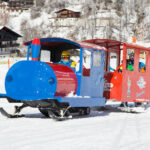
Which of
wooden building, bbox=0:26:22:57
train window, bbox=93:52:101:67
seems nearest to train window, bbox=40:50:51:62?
train window, bbox=93:52:101:67

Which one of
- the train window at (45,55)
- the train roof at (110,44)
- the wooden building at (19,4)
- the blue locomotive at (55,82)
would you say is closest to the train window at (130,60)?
the train roof at (110,44)

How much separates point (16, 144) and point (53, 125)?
2155 mm

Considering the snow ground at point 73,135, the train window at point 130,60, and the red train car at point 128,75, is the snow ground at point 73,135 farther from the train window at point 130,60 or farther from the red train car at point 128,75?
the train window at point 130,60

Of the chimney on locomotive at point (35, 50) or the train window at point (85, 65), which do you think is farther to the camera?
the train window at point (85, 65)

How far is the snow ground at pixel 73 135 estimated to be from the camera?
511cm

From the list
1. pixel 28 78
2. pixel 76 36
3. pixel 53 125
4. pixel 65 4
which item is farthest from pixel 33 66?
pixel 65 4

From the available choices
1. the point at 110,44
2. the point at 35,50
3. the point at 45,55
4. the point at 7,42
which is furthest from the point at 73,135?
the point at 7,42

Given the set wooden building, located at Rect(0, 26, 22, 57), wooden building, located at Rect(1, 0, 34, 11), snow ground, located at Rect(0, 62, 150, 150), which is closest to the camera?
snow ground, located at Rect(0, 62, 150, 150)

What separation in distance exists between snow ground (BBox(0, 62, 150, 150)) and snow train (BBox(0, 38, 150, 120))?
0.60 m

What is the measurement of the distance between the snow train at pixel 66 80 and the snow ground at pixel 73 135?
23.8 inches

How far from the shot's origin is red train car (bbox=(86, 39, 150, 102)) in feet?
32.9

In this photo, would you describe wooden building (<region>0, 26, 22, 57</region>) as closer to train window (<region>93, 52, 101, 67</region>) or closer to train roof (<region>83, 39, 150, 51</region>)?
train roof (<region>83, 39, 150, 51</region>)

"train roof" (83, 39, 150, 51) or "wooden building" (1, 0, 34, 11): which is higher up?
"wooden building" (1, 0, 34, 11)

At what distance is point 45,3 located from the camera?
381ft
